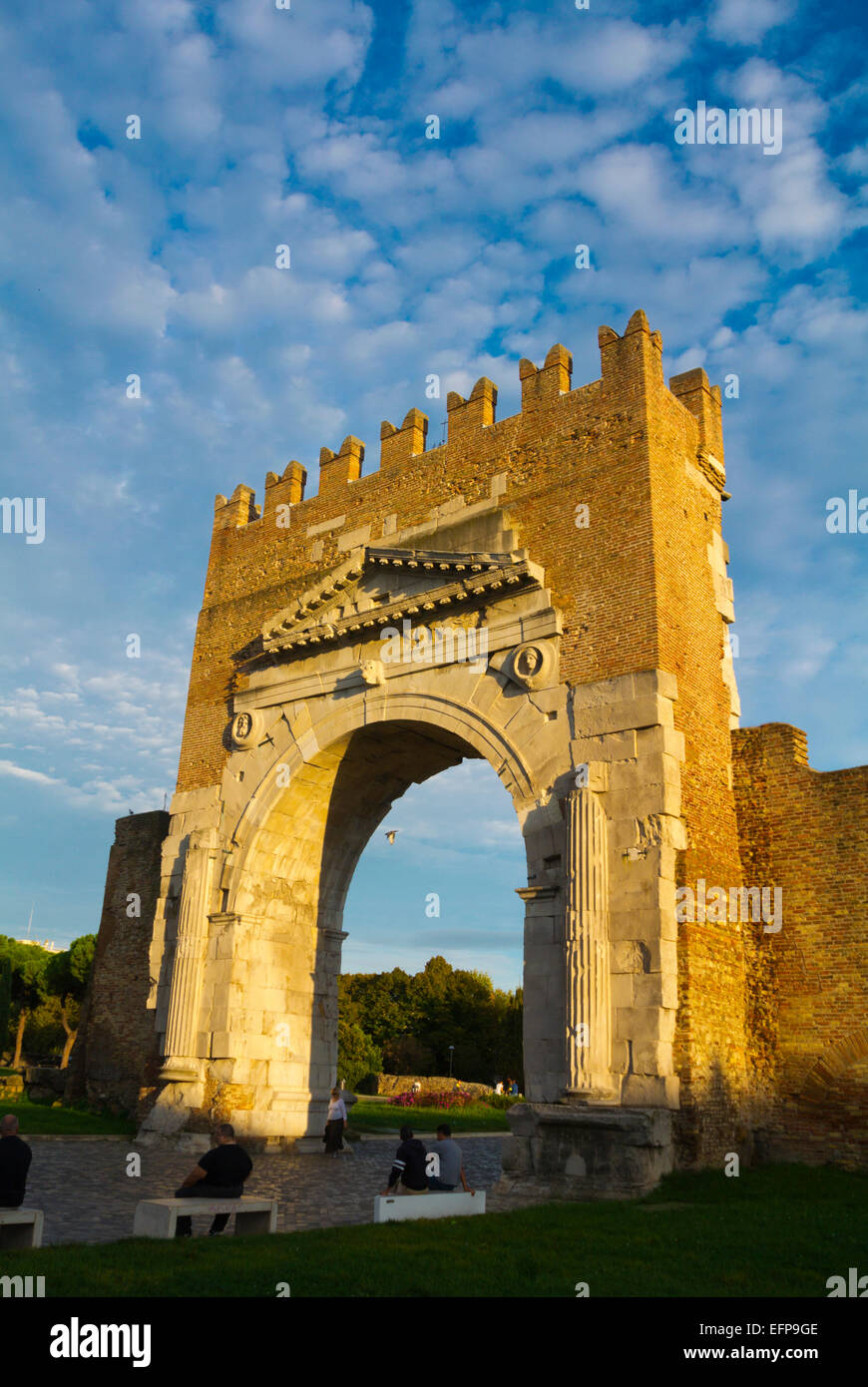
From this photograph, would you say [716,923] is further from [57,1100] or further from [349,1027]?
[349,1027]

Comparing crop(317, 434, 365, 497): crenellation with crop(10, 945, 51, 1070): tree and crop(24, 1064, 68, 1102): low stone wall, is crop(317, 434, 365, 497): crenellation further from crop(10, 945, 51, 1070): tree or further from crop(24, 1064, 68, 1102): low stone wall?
crop(10, 945, 51, 1070): tree

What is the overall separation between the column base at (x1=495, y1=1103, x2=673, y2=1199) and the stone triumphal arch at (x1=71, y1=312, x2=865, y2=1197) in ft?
0.11

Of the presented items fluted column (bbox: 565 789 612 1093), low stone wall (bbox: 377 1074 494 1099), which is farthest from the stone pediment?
low stone wall (bbox: 377 1074 494 1099)

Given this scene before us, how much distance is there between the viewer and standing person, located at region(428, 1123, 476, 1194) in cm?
1013

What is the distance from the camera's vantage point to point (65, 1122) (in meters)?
18.8

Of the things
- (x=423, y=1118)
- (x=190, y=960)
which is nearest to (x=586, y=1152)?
(x=190, y=960)

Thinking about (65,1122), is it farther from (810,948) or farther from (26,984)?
(26,984)

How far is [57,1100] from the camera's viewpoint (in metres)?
22.7

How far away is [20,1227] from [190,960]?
32.0 ft

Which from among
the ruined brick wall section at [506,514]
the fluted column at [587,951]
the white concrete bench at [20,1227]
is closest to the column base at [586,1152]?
the fluted column at [587,951]

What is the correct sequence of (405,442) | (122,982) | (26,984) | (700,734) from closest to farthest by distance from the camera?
(700,734) → (405,442) → (122,982) → (26,984)
